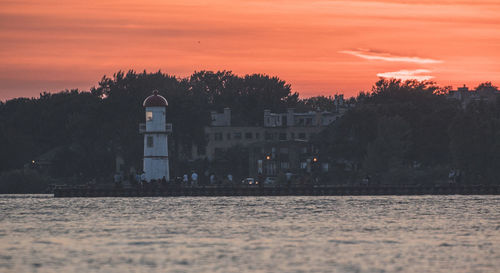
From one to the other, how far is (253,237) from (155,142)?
186ft

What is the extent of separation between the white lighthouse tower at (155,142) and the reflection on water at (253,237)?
15.8 metres

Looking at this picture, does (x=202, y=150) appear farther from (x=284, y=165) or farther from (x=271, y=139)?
(x=284, y=165)

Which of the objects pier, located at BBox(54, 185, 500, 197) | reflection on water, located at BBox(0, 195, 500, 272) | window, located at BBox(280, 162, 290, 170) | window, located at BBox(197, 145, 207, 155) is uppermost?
window, located at BBox(197, 145, 207, 155)

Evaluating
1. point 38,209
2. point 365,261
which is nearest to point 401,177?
point 38,209

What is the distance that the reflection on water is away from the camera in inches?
2212

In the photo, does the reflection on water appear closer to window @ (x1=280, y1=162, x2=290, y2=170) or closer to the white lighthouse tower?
the white lighthouse tower

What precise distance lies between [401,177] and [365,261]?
279ft

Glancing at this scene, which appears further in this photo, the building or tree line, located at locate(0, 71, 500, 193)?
the building

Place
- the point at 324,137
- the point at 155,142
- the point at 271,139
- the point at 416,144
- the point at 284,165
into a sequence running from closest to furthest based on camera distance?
the point at 155,142 → the point at 416,144 → the point at 324,137 → the point at 284,165 → the point at 271,139

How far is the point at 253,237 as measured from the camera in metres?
70.2

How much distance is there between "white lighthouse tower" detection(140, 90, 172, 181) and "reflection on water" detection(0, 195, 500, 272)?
15819 millimetres

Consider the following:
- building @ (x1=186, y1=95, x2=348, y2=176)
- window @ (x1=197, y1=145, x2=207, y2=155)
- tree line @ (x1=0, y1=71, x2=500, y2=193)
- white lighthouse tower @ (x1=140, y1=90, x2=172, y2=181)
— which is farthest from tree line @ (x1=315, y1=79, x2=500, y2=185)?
white lighthouse tower @ (x1=140, y1=90, x2=172, y2=181)

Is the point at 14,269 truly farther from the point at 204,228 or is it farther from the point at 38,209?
the point at 38,209

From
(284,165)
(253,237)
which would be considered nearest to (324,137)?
(284,165)
